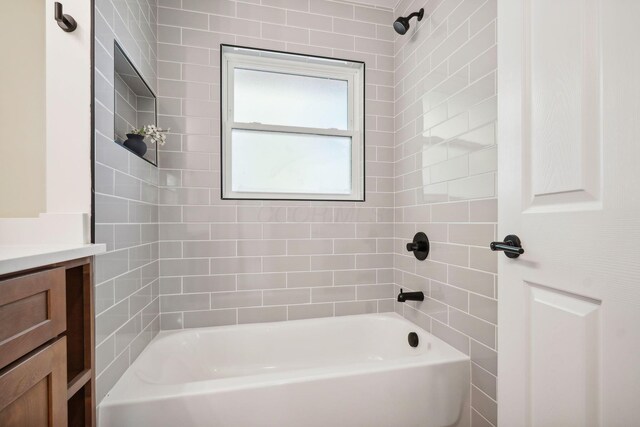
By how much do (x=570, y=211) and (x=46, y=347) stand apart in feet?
4.71

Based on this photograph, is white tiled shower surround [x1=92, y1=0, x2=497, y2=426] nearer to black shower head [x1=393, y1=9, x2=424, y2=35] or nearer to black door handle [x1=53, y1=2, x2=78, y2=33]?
black shower head [x1=393, y1=9, x2=424, y2=35]

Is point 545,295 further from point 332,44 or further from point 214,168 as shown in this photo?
point 332,44

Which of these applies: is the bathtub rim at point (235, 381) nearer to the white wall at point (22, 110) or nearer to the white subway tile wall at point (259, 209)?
the white subway tile wall at point (259, 209)

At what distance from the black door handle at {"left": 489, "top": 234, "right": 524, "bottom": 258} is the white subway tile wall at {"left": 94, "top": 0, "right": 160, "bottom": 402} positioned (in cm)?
142

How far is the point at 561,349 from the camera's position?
78 centimetres

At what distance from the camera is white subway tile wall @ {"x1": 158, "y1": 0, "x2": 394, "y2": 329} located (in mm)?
1820

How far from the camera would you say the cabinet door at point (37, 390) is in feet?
2.15

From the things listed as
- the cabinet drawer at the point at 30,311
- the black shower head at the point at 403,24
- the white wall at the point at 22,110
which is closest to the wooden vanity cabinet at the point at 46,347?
the cabinet drawer at the point at 30,311

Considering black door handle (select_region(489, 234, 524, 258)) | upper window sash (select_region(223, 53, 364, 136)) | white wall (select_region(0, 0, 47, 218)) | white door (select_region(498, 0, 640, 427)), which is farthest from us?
upper window sash (select_region(223, 53, 364, 136))

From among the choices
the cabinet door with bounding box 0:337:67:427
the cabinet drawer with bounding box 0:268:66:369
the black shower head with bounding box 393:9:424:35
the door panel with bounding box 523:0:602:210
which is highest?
the black shower head with bounding box 393:9:424:35

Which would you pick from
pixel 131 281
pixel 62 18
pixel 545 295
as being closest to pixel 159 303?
pixel 131 281

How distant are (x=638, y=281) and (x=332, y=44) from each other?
80.4 inches

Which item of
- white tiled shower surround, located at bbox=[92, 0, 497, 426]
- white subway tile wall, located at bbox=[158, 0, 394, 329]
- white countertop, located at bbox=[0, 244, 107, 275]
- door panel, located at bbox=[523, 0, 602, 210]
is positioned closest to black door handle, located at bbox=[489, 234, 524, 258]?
door panel, located at bbox=[523, 0, 602, 210]

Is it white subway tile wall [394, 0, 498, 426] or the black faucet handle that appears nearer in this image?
white subway tile wall [394, 0, 498, 426]
